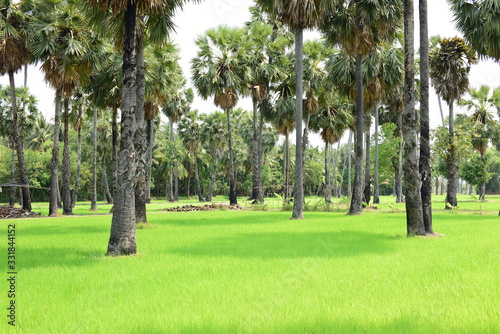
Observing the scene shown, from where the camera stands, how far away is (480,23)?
20.5m

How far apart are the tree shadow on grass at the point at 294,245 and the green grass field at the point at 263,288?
2.1 inches

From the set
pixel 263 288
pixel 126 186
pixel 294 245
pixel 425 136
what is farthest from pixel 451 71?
pixel 263 288

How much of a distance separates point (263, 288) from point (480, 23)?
20.3 meters

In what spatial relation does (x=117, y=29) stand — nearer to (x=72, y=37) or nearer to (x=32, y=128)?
(x=72, y=37)

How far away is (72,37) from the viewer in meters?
21.0

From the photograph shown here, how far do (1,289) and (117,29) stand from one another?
30.0 feet

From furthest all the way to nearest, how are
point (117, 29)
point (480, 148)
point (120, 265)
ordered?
point (480, 148) < point (117, 29) < point (120, 265)

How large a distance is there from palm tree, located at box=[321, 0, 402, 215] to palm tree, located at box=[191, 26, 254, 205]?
1077 cm

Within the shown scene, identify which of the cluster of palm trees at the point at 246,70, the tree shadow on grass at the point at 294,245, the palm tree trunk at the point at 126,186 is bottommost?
the tree shadow on grass at the point at 294,245

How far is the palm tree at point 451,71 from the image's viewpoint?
28047 millimetres

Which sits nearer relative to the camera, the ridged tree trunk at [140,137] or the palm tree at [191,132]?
the ridged tree trunk at [140,137]

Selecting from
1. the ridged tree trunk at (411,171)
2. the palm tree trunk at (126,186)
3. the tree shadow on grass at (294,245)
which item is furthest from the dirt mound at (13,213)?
the ridged tree trunk at (411,171)

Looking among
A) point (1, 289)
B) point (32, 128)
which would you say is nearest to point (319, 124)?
point (32, 128)

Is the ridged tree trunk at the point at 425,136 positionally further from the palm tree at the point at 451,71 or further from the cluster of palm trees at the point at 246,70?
the palm tree at the point at 451,71
